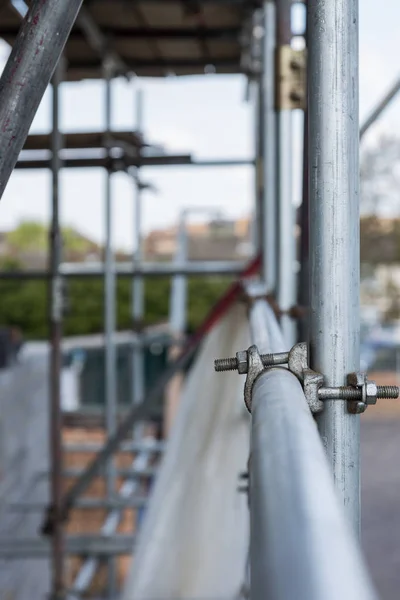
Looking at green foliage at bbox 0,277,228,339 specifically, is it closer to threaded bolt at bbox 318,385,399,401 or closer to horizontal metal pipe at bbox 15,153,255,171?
horizontal metal pipe at bbox 15,153,255,171

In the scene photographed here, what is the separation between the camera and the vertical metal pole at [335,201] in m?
0.63

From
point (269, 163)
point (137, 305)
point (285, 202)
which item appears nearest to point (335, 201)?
point (285, 202)

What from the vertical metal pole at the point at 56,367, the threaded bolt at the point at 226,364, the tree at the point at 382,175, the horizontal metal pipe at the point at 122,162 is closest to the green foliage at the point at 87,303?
the tree at the point at 382,175

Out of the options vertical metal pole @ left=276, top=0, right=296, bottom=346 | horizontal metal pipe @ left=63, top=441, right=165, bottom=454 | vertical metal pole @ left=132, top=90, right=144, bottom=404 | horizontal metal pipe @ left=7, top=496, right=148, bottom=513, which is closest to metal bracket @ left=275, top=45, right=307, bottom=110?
vertical metal pole @ left=276, top=0, right=296, bottom=346

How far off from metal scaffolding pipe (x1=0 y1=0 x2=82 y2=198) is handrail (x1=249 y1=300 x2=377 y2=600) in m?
0.34

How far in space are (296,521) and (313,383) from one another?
293 mm

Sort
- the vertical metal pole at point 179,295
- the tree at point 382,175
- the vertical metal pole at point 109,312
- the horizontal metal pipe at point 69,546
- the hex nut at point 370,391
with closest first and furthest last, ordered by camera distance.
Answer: the hex nut at point 370,391
the horizontal metal pipe at point 69,546
the vertical metal pole at point 109,312
the vertical metal pole at point 179,295
the tree at point 382,175

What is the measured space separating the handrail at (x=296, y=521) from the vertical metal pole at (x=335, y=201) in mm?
165

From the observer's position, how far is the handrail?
0.31 meters

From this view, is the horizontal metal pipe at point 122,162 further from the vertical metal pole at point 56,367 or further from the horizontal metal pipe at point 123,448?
the horizontal metal pipe at point 123,448

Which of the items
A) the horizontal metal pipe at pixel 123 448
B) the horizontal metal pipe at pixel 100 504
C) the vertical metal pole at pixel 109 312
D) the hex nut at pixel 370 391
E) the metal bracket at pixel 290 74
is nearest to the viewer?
the hex nut at pixel 370 391

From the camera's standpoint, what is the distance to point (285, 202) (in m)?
1.97

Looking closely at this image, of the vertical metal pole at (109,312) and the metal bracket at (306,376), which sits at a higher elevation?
the vertical metal pole at (109,312)

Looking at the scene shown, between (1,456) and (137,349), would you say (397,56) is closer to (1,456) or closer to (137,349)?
(137,349)
